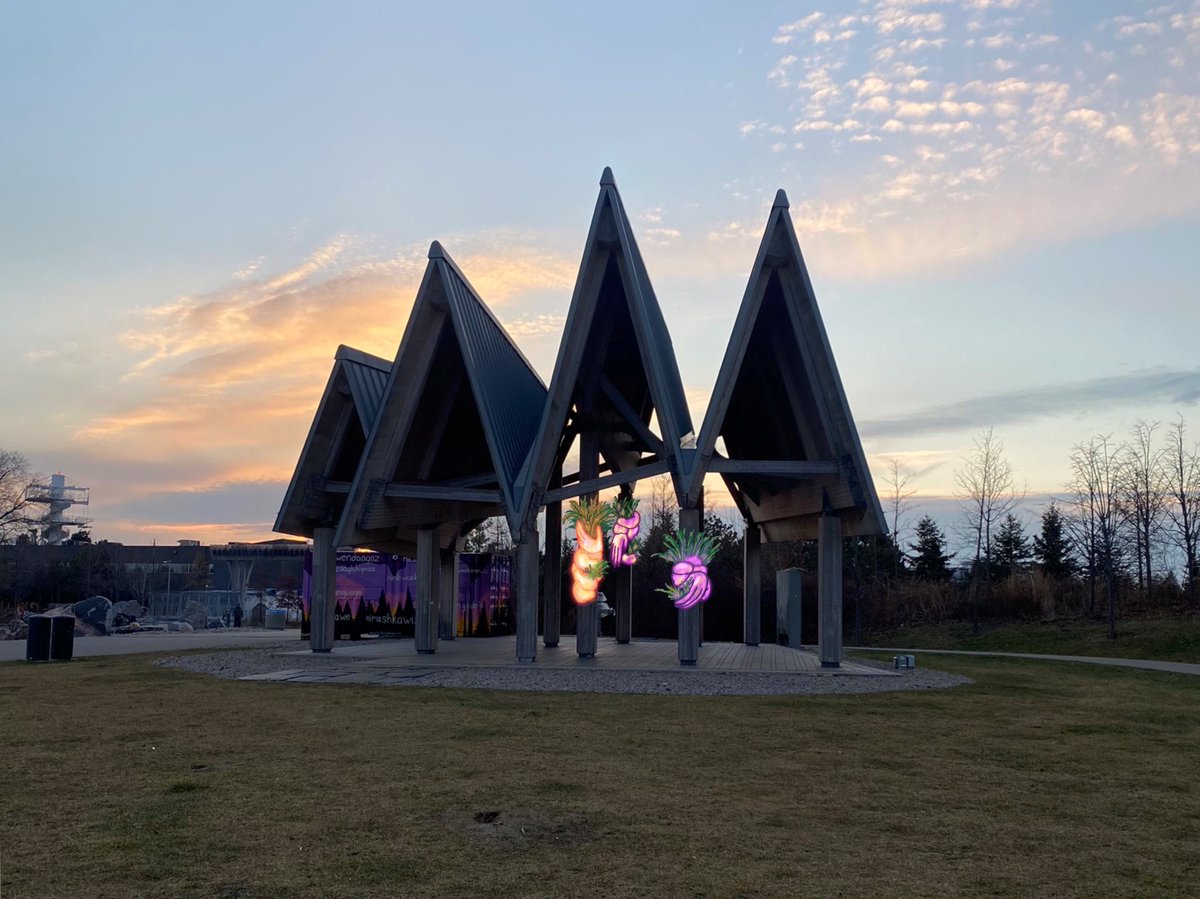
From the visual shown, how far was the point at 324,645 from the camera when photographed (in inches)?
1049

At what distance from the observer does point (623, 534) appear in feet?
94.4

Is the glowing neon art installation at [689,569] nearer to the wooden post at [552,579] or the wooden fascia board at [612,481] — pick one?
the wooden fascia board at [612,481]

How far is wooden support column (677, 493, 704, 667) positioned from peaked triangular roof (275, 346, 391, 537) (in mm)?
8662

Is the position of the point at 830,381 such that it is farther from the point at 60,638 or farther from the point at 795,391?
the point at 60,638

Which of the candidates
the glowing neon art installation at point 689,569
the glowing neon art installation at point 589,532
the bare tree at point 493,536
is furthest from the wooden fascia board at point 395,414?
the bare tree at point 493,536

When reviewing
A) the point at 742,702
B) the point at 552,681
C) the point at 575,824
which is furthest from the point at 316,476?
the point at 575,824

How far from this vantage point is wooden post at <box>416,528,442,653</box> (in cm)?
2622

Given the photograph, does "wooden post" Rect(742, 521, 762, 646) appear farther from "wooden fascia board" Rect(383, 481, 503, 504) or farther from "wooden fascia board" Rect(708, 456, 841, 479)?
"wooden fascia board" Rect(383, 481, 503, 504)

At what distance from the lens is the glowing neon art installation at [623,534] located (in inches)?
1129

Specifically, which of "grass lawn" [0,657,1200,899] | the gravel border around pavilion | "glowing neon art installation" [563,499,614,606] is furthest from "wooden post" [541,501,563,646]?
"grass lawn" [0,657,1200,899]

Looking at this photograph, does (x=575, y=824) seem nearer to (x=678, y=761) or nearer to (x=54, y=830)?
(x=678, y=761)

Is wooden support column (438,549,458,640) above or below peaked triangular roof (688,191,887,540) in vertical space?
below

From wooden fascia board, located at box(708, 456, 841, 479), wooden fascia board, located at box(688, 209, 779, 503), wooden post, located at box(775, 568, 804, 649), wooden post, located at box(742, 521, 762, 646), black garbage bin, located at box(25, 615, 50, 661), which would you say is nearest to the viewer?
wooden fascia board, located at box(688, 209, 779, 503)

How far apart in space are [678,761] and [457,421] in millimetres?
19517
